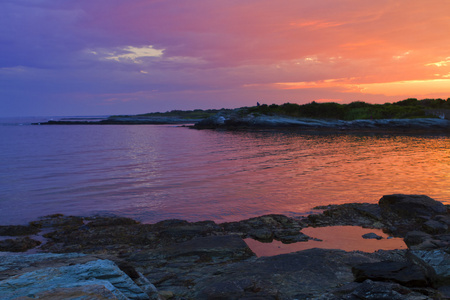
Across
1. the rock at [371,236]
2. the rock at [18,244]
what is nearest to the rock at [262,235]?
the rock at [371,236]

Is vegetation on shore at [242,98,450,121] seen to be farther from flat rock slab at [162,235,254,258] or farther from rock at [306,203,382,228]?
flat rock slab at [162,235,254,258]

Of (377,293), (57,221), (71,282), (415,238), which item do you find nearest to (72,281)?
(71,282)

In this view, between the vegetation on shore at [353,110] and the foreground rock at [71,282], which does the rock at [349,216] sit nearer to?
the foreground rock at [71,282]

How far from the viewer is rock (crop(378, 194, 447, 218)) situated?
1123 cm

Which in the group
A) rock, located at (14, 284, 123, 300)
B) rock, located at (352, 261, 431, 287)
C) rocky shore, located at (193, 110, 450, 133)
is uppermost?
rocky shore, located at (193, 110, 450, 133)

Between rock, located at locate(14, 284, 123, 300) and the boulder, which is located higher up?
rock, located at locate(14, 284, 123, 300)

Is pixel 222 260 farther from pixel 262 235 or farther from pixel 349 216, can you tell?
pixel 349 216

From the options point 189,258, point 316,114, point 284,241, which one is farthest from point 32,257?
point 316,114

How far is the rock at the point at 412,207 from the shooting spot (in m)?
11.2

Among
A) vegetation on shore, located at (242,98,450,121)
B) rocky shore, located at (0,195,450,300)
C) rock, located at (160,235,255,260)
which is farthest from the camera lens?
vegetation on shore, located at (242,98,450,121)

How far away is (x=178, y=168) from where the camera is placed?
2312 centimetres

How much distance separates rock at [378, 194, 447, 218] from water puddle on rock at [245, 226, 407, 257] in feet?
6.27

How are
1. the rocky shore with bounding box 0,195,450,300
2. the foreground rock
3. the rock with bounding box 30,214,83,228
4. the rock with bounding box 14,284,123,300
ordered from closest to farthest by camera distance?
the rock with bounding box 14,284,123,300, the foreground rock, the rocky shore with bounding box 0,195,450,300, the rock with bounding box 30,214,83,228

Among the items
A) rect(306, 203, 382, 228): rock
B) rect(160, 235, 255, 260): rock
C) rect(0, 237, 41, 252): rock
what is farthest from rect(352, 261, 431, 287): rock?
rect(0, 237, 41, 252): rock
